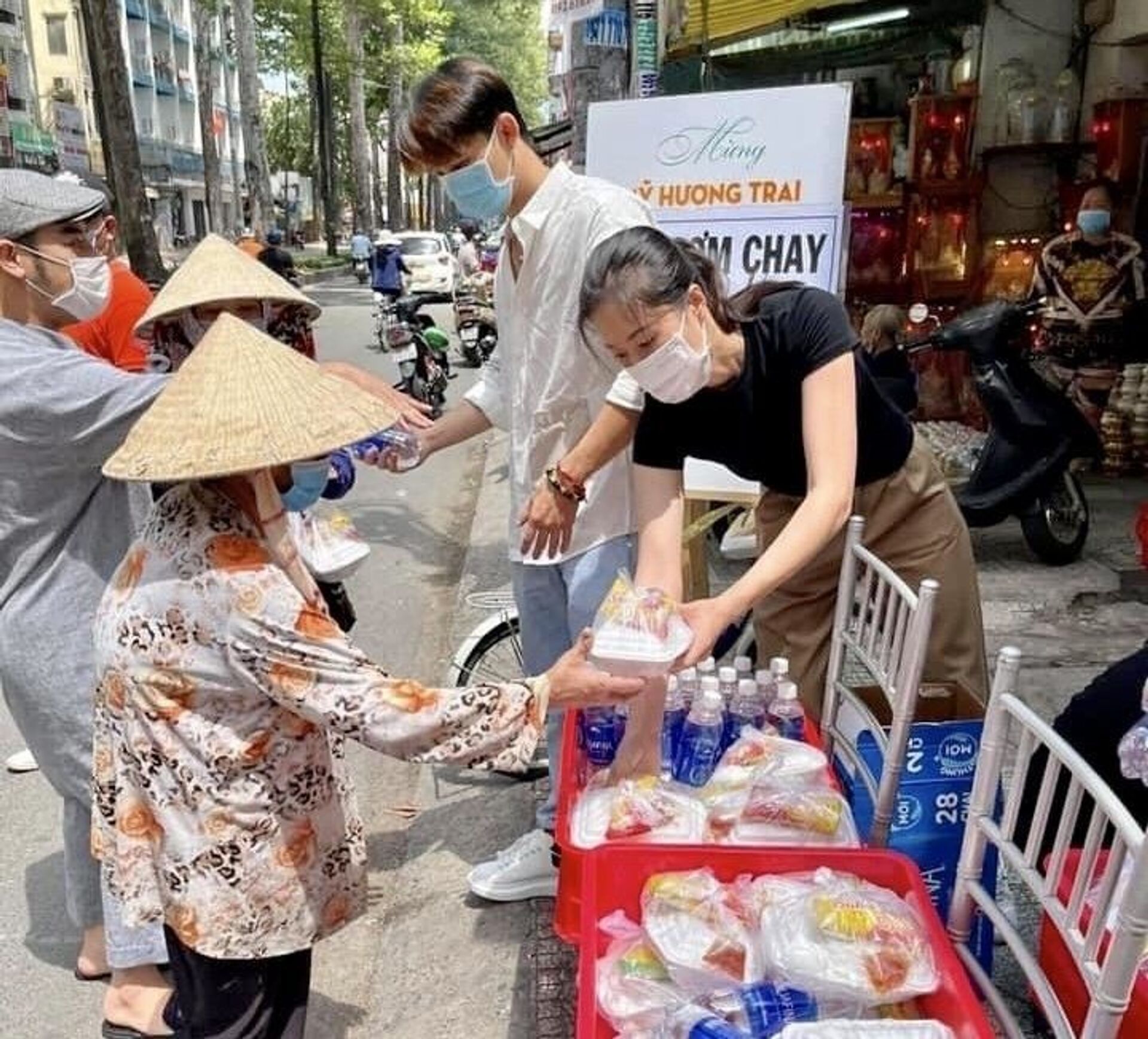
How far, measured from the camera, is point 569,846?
173 centimetres

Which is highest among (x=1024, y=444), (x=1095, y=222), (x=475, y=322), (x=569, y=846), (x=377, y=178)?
(x=377, y=178)

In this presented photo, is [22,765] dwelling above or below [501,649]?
below

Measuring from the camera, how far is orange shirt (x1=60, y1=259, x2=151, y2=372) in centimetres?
298

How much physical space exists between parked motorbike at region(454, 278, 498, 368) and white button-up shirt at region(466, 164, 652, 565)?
10.1 m

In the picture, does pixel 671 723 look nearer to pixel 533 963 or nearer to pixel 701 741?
pixel 701 741

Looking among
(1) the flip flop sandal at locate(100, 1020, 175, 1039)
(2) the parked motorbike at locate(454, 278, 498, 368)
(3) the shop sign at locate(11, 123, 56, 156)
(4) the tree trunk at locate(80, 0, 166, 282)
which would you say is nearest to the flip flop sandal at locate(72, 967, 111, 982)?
(1) the flip flop sandal at locate(100, 1020, 175, 1039)

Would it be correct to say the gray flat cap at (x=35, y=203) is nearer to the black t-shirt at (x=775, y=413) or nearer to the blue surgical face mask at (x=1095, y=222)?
the black t-shirt at (x=775, y=413)

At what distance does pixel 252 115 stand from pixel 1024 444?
2382 centimetres

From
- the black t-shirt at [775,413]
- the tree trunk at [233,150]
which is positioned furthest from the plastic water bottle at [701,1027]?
the tree trunk at [233,150]

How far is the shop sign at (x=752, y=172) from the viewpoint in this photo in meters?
3.29

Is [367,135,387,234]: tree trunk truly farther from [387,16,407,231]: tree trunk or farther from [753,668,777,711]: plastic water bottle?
[753,668,777,711]: plastic water bottle

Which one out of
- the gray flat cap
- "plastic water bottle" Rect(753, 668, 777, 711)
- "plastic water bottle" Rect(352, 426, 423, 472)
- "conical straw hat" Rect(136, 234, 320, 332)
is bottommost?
"plastic water bottle" Rect(753, 668, 777, 711)

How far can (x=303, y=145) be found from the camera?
50.6 metres

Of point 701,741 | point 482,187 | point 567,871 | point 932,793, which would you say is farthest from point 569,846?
point 482,187
